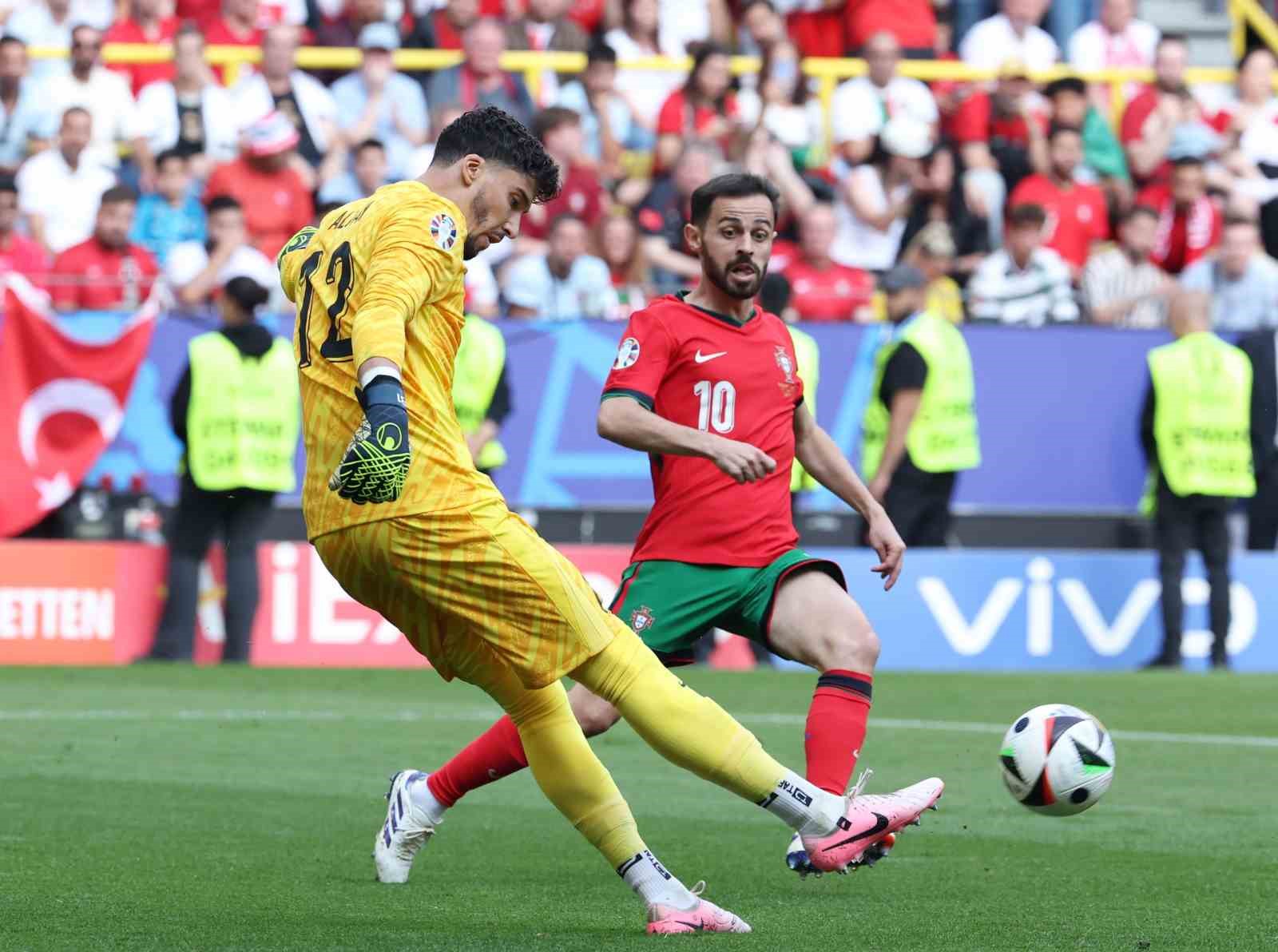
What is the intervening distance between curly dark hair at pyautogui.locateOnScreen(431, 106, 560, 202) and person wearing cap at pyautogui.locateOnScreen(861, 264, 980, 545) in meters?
9.18

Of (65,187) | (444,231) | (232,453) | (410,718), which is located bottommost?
(410,718)

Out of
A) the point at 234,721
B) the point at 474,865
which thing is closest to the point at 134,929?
the point at 474,865

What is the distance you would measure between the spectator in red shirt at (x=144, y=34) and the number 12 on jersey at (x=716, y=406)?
11211 mm

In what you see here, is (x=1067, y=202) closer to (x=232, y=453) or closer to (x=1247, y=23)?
(x=1247, y=23)

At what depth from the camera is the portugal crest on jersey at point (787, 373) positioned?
7.26 metres

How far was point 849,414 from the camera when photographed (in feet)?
51.4

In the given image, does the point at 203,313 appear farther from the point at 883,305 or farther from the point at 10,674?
the point at 883,305

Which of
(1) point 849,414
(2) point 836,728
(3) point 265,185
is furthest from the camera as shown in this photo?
(3) point 265,185

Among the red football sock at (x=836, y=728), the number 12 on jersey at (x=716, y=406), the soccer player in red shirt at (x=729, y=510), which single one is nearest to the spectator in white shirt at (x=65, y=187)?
the soccer player in red shirt at (x=729, y=510)

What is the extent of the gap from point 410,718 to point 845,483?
457 centimetres

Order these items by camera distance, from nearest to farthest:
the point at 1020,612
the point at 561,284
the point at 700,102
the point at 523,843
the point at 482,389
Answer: the point at 523,843 < the point at 482,389 < the point at 1020,612 < the point at 561,284 < the point at 700,102

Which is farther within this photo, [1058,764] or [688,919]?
[1058,764]

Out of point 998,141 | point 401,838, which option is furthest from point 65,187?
point 401,838

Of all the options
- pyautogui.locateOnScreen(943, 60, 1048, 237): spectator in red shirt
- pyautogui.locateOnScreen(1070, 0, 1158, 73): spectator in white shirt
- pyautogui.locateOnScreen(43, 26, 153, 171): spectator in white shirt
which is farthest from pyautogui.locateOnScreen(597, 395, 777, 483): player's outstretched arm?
pyautogui.locateOnScreen(1070, 0, 1158, 73): spectator in white shirt
